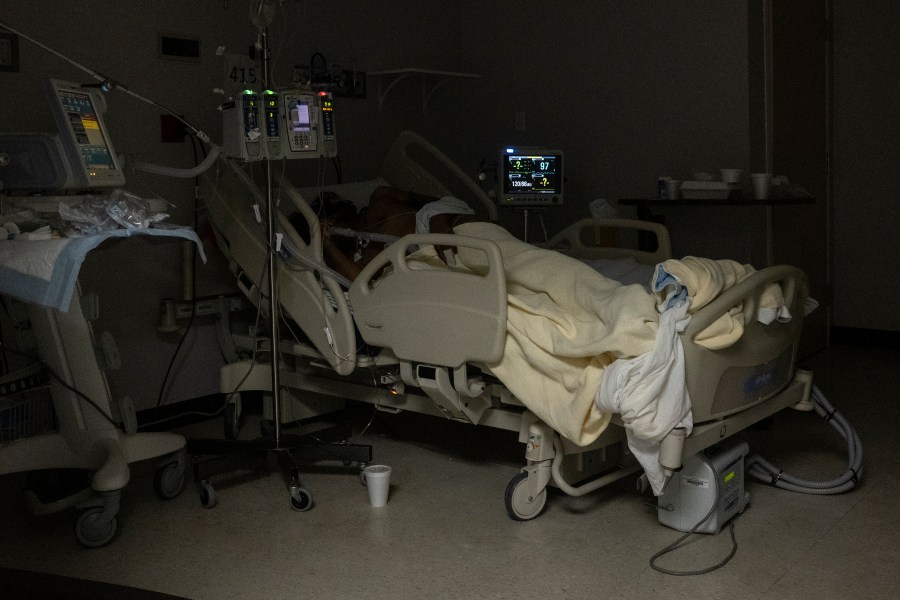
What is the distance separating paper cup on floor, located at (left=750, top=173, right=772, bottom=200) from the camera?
3.98 m

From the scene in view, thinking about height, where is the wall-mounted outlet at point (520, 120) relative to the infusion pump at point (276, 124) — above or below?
above

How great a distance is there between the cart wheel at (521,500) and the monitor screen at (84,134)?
147 centimetres

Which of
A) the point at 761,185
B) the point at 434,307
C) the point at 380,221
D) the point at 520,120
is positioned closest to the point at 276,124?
the point at 380,221

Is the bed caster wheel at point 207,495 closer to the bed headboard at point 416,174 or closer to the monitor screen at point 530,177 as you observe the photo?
the bed headboard at point 416,174

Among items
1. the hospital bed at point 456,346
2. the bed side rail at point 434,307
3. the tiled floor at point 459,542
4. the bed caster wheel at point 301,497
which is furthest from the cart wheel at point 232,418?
the bed side rail at point 434,307

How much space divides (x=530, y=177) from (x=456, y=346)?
174cm

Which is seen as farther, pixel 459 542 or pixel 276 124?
pixel 276 124

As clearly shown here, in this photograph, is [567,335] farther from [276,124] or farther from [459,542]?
[276,124]

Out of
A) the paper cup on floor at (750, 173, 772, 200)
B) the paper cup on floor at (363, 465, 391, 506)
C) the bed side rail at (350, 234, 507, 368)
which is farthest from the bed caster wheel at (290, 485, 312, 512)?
the paper cup on floor at (750, 173, 772, 200)

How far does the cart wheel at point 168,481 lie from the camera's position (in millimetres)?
3109

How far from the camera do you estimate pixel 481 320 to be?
2.73m

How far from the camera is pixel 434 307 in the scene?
2859mm

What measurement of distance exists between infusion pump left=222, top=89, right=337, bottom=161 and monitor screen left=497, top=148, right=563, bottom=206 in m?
1.30

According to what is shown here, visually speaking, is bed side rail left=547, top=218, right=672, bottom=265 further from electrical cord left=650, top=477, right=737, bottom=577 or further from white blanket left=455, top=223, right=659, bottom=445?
electrical cord left=650, top=477, right=737, bottom=577
